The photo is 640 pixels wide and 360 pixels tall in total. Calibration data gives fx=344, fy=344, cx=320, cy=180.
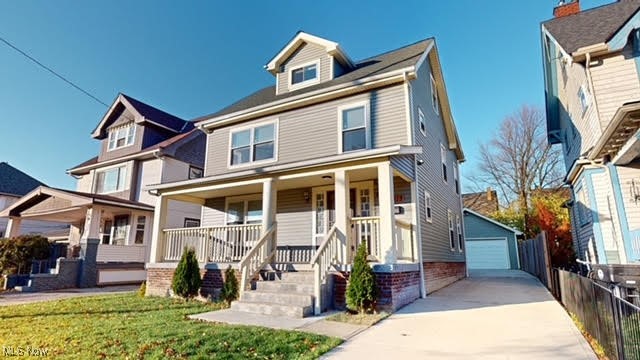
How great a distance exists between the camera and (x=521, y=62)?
18.7 metres

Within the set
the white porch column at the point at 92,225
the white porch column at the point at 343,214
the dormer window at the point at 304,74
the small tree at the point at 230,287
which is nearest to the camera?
the white porch column at the point at 343,214

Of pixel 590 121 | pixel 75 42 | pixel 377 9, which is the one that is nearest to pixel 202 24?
pixel 75 42

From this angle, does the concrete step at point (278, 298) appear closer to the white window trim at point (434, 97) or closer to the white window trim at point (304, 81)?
the white window trim at point (304, 81)

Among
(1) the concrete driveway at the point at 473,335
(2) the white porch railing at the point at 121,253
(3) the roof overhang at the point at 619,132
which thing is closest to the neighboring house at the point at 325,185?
(1) the concrete driveway at the point at 473,335

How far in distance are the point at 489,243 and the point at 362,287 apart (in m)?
18.1

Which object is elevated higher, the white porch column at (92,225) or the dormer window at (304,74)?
the dormer window at (304,74)

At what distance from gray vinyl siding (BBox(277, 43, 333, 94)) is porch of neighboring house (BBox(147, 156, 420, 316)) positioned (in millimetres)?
4103

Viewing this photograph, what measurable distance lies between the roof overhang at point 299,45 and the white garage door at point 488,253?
15386mm

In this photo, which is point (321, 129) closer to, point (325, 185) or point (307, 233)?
point (325, 185)

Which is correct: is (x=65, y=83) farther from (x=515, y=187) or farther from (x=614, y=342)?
(x=515, y=187)

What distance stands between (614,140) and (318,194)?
728 centimetres

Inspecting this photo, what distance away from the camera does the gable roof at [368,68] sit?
10.6 meters

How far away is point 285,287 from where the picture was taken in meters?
7.25

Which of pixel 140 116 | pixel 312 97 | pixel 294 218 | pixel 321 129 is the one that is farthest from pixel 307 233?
pixel 140 116
